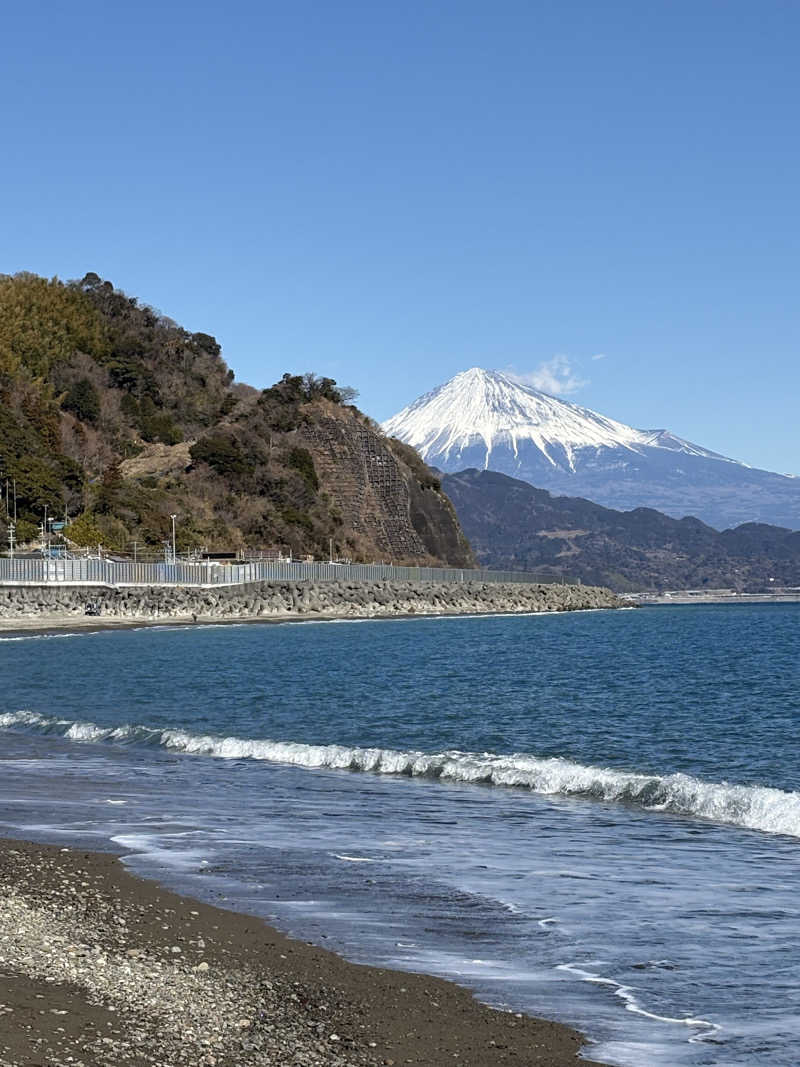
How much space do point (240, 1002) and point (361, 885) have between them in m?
4.28

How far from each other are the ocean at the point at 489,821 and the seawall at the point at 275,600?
42713mm

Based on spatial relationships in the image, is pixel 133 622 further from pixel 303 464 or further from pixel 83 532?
pixel 303 464

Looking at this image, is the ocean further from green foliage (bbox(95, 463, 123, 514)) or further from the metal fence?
green foliage (bbox(95, 463, 123, 514))

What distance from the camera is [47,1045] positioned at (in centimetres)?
736

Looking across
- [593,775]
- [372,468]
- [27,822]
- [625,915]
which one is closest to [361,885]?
[625,915]

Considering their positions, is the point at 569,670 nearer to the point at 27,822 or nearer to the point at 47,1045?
the point at 27,822

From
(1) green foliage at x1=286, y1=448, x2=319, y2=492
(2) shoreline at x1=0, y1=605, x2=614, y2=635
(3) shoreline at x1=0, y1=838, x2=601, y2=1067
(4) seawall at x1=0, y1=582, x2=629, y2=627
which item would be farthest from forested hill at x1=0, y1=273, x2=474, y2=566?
(3) shoreline at x1=0, y1=838, x2=601, y2=1067

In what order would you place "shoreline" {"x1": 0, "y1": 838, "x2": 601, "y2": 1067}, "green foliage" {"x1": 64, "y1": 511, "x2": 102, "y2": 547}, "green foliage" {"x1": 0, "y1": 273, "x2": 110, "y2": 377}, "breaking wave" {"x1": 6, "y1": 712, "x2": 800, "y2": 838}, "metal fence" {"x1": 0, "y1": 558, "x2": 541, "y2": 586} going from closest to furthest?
1. "shoreline" {"x1": 0, "y1": 838, "x2": 601, "y2": 1067}
2. "breaking wave" {"x1": 6, "y1": 712, "x2": 800, "y2": 838}
3. "metal fence" {"x1": 0, "y1": 558, "x2": 541, "y2": 586}
4. "green foliage" {"x1": 64, "y1": 511, "x2": 102, "y2": 547}
5. "green foliage" {"x1": 0, "y1": 273, "x2": 110, "y2": 377}

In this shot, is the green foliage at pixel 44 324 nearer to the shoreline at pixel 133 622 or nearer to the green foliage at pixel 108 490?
the green foliage at pixel 108 490

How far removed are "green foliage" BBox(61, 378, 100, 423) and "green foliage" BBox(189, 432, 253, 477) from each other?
16782 mm

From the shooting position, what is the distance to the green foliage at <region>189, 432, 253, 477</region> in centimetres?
A: 12350

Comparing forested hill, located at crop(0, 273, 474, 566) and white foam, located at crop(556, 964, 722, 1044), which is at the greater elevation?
forested hill, located at crop(0, 273, 474, 566)

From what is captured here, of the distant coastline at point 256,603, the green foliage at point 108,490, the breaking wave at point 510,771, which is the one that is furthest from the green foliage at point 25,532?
the breaking wave at point 510,771

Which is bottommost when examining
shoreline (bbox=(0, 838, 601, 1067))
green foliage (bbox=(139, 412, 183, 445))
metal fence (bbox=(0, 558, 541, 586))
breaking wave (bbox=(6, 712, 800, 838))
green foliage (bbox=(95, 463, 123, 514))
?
breaking wave (bbox=(6, 712, 800, 838))
